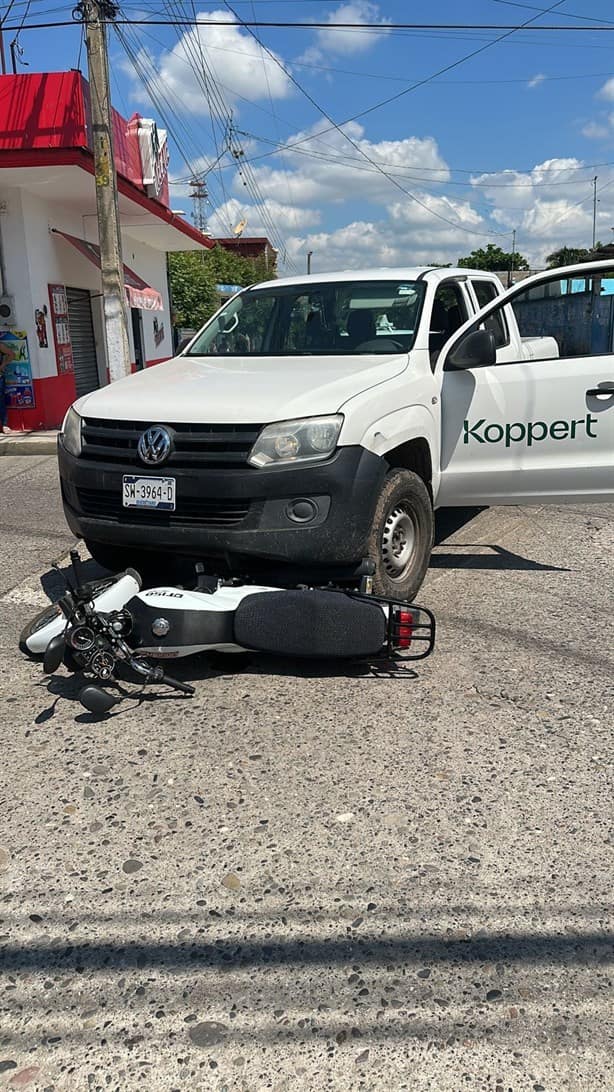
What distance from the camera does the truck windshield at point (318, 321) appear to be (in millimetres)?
5039

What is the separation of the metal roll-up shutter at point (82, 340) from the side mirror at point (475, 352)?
1269 centimetres

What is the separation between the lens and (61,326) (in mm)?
14891

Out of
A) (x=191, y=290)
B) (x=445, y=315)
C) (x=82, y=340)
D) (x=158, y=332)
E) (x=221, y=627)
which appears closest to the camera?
(x=221, y=627)

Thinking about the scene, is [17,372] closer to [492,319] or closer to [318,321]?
[318,321]

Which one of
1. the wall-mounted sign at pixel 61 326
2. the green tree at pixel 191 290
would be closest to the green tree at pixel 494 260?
the green tree at pixel 191 290

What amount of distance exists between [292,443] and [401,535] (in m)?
1.00

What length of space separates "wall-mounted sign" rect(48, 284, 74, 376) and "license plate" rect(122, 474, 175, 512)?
1136 cm

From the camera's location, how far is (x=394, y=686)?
12.7 ft

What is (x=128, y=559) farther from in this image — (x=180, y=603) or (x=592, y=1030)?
(x=592, y=1030)

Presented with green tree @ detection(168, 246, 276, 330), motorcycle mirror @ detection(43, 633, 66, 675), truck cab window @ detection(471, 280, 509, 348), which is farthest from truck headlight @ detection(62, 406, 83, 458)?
green tree @ detection(168, 246, 276, 330)

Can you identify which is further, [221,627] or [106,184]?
[106,184]

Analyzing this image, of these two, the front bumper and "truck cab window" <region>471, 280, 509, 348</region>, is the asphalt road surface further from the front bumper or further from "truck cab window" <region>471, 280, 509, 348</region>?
"truck cab window" <region>471, 280, 509, 348</region>

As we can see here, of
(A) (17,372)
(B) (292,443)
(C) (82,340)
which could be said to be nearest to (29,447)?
(A) (17,372)

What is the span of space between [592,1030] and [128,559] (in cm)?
347
